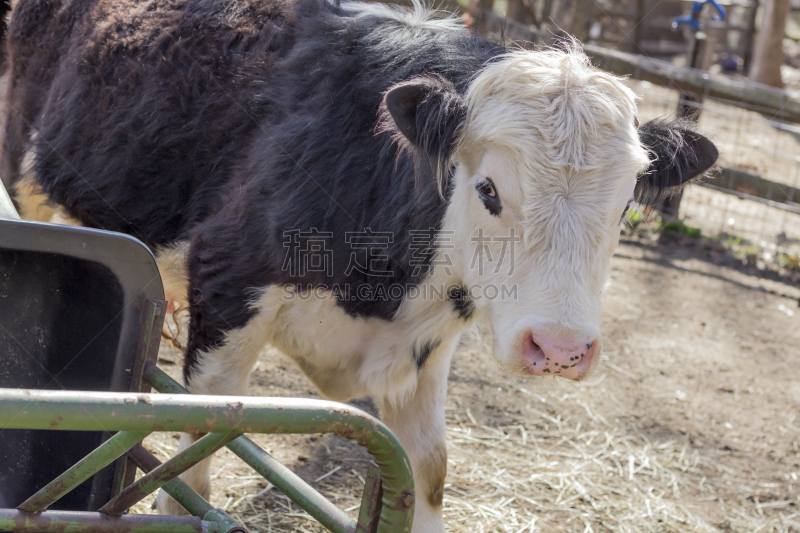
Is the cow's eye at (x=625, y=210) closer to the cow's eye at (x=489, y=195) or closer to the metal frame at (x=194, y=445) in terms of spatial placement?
the cow's eye at (x=489, y=195)

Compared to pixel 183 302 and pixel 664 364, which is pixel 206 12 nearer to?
pixel 183 302

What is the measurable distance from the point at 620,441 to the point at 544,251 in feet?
6.87

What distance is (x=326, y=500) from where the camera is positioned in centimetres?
160

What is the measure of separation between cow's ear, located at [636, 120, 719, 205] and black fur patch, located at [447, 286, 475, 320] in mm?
683

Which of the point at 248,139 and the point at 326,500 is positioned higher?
the point at 248,139

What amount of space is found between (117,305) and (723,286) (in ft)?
17.6

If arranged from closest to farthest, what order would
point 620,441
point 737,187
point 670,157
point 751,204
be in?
point 670,157 → point 620,441 → point 737,187 → point 751,204

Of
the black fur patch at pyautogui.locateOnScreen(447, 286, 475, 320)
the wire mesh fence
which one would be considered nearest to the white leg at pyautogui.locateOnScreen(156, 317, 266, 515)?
the black fur patch at pyautogui.locateOnScreen(447, 286, 475, 320)

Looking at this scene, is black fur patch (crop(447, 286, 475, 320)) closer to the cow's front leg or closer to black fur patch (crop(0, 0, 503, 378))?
black fur patch (crop(0, 0, 503, 378))

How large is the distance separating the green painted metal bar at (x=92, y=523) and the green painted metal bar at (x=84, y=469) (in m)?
0.03

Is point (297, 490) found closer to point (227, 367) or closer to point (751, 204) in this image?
point (227, 367)

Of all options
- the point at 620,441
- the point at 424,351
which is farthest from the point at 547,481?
the point at 424,351

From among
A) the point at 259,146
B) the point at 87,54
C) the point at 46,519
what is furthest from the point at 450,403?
the point at 46,519

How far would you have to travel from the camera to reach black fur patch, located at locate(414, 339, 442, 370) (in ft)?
8.47
